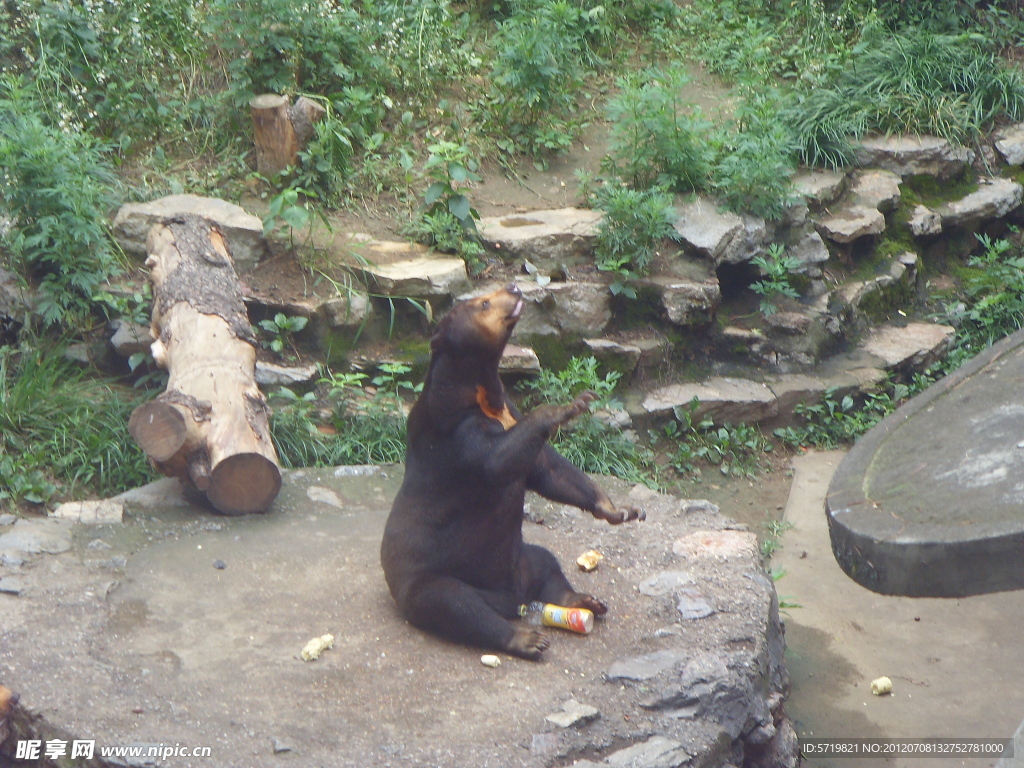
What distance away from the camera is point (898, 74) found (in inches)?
313

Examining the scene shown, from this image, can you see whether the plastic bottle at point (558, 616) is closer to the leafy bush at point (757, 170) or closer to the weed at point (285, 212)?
the weed at point (285, 212)

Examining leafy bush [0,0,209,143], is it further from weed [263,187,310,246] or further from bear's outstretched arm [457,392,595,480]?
bear's outstretched arm [457,392,595,480]

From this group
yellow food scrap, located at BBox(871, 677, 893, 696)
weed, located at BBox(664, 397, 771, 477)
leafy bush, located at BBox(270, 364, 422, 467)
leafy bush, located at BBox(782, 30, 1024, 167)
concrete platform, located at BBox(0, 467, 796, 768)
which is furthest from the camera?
leafy bush, located at BBox(782, 30, 1024, 167)

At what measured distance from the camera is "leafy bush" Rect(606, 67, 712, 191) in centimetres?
654

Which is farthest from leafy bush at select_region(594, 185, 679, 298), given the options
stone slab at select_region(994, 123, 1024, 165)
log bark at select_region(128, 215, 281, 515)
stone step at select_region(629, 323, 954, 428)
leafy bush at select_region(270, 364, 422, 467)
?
stone slab at select_region(994, 123, 1024, 165)

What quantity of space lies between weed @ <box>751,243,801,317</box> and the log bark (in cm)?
345

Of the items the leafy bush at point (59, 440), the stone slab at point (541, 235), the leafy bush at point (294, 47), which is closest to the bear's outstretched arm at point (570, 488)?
the leafy bush at point (59, 440)

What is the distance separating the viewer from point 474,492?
130 inches

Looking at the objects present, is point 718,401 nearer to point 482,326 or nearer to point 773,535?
point 773,535

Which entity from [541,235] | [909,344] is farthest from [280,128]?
[909,344]

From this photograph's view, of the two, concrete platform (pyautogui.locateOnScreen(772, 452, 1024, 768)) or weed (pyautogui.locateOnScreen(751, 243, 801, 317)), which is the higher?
weed (pyautogui.locateOnScreen(751, 243, 801, 317))

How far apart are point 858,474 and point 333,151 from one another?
4.39 metres

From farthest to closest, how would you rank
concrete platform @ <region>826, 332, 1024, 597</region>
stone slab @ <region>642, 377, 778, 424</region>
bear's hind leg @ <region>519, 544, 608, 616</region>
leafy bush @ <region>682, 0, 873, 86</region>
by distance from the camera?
leafy bush @ <region>682, 0, 873, 86</region> < stone slab @ <region>642, 377, 778, 424</region> < bear's hind leg @ <region>519, 544, 608, 616</region> < concrete platform @ <region>826, 332, 1024, 597</region>

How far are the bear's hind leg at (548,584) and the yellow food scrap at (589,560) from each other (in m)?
0.30
